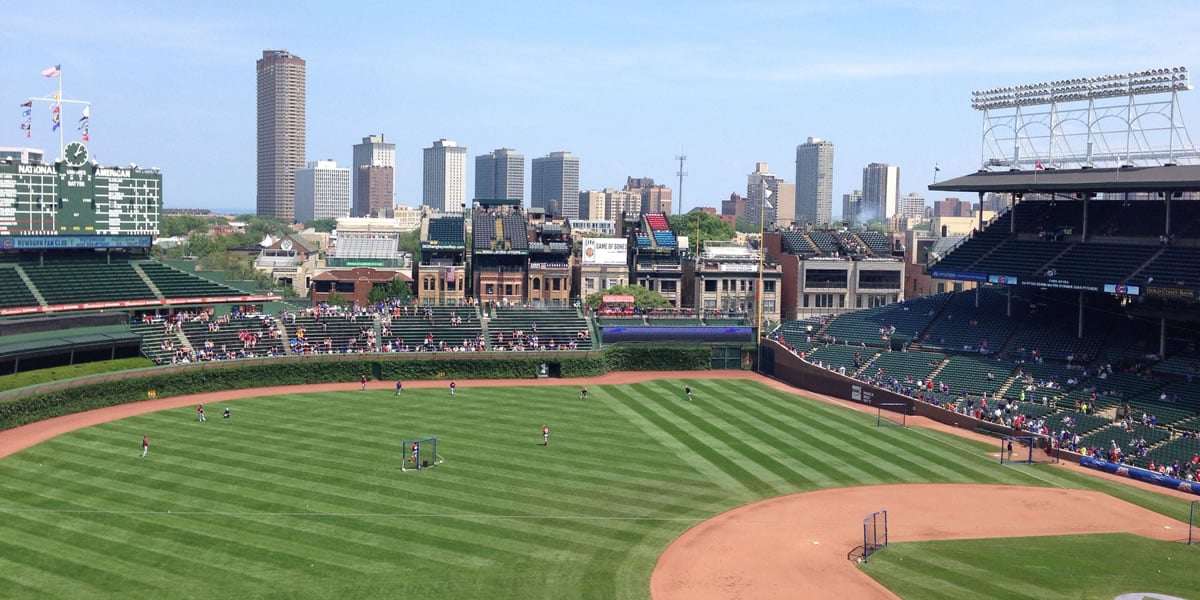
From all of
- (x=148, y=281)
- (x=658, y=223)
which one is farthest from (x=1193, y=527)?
(x=658, y=223)

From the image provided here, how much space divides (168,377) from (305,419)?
465 inches

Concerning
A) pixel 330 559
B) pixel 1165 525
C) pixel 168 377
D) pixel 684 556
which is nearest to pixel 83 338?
pixel 168 377

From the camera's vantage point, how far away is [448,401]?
6331cm

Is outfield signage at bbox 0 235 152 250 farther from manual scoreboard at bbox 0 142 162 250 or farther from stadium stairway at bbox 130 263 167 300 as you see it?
stadium stairway at bbox 130 263 167 300

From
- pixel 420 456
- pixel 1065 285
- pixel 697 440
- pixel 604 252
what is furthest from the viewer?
pixel 604 252

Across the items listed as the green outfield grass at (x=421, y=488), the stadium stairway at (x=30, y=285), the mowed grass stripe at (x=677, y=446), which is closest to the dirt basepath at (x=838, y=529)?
the green outfield grass at (x=421, y=488)

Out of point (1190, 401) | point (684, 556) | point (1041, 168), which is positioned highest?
point (1041, 168)

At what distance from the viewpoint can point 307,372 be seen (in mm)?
68812

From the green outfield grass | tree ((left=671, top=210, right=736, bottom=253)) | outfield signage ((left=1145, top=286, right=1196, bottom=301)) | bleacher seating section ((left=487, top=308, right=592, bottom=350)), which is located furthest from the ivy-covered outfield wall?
tree ((left=671, top=210, right=736, bottom=253))

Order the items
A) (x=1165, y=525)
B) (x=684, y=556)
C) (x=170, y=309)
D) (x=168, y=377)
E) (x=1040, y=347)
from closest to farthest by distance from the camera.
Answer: (x=684, y=556) → (x=1165, y=525) → (x=168, y=377) → (x=1040, y=347) → (x=170, y=309)

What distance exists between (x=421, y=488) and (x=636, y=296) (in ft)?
188

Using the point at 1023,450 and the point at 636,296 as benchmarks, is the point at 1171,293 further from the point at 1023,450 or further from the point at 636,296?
the point at 636,296

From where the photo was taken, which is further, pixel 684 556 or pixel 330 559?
pixel 684 556

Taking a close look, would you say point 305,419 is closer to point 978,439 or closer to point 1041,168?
point 978,439
